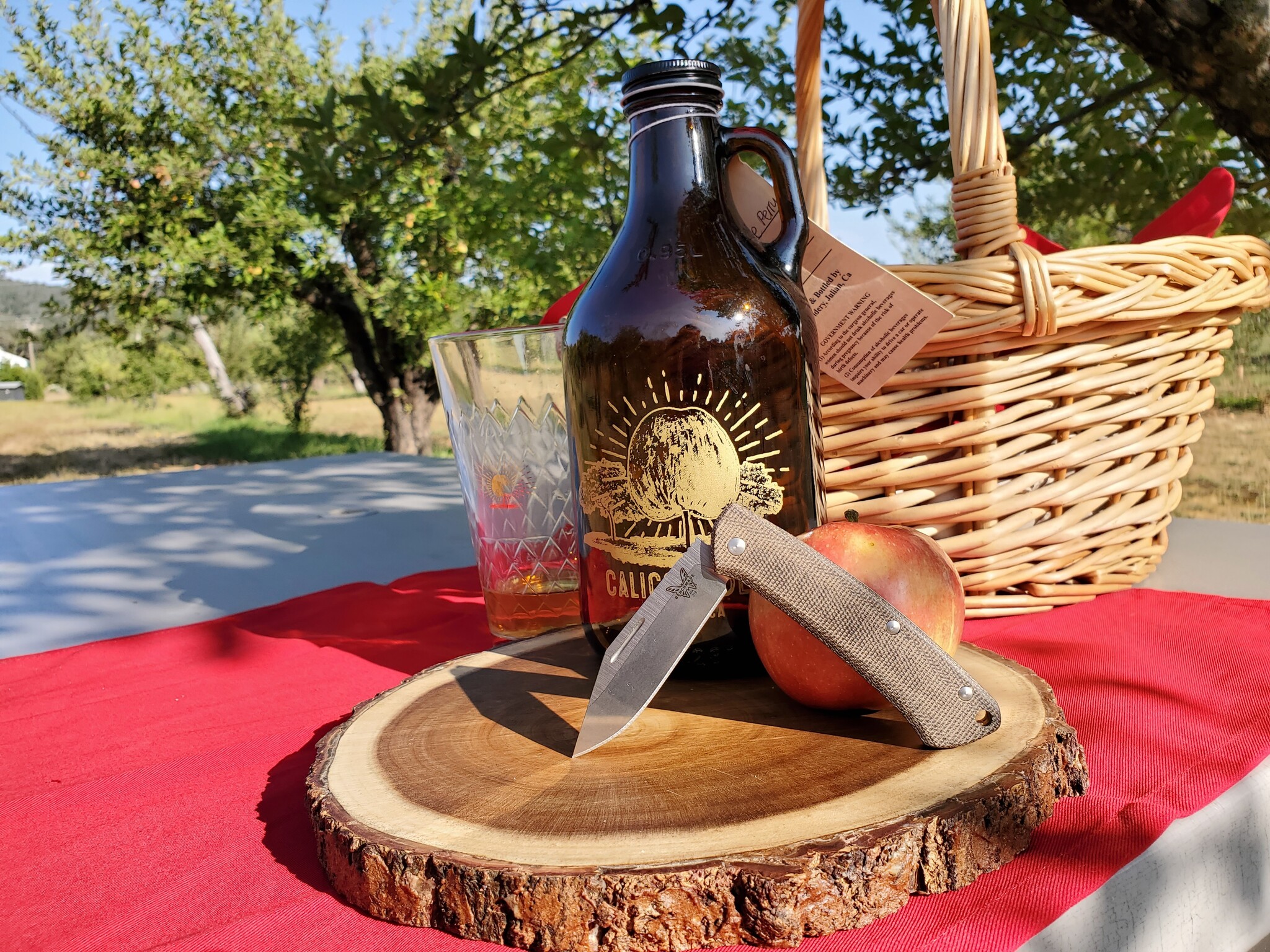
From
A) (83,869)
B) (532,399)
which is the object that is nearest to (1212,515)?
(532,399)

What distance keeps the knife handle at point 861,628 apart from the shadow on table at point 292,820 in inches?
12.1

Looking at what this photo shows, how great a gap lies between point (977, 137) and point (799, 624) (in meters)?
0.57

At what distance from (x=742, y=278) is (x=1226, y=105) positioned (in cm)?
88

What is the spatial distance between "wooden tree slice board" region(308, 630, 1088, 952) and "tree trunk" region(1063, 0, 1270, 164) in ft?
2.94

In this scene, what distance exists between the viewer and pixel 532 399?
95cm

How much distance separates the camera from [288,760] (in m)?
0.74

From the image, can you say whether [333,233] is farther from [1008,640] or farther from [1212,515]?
[1008,640]

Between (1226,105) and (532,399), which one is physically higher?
(1226,105)

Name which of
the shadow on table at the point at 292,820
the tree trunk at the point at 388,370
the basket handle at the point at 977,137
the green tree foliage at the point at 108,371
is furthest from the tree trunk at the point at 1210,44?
the green tree foliage at the point at 108,371

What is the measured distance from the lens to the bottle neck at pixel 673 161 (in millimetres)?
726

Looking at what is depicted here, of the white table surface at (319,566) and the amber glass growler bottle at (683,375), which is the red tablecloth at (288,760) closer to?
the white table surface at (319,566)

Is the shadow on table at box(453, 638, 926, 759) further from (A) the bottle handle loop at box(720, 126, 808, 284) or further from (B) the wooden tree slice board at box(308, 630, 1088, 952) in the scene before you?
(A) the bottle handle loop at box(720, 126, 808, 284)

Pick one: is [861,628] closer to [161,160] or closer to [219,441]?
[161,160]

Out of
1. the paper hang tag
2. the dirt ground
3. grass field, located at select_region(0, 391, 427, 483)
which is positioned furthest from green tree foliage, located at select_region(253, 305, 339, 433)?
the paper hang tag
